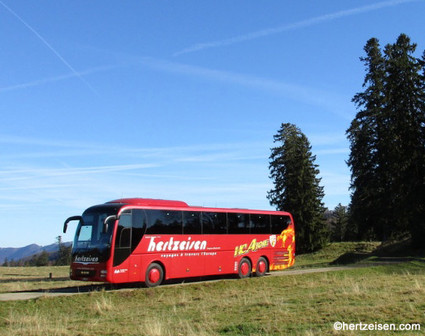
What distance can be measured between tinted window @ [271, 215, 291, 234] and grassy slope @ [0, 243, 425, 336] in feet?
21.1

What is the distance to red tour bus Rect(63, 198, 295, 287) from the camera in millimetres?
17438

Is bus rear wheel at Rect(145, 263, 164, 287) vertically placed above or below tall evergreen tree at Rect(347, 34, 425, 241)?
below

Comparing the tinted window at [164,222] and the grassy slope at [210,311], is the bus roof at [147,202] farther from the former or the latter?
the grassy slope at [210,311]

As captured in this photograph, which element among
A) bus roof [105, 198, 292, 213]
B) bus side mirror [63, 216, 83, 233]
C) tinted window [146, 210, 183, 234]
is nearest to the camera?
bus side mirror [63, 216, 83, 233]

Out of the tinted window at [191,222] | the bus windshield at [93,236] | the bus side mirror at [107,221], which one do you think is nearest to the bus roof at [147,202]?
the tinted window at [191,222]

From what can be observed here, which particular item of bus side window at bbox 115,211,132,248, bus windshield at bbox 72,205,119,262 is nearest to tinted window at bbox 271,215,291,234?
bus side window at bbox 115,211,132,248

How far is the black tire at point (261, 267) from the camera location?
24.2 metres

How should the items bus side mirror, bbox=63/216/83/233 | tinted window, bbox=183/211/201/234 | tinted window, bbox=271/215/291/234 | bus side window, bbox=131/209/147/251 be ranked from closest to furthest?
bus side window, bbox=131/209/147/251
bus side mirror, bbox=63/216/83/233
tinted window, bbox=183/211/201/234
tinted window, bbox=271/215/291/234

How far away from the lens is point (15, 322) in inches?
459

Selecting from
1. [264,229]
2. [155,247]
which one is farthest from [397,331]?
[264,229]

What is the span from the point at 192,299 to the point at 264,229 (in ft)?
30.8

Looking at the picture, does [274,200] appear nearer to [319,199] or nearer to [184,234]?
[319,199]

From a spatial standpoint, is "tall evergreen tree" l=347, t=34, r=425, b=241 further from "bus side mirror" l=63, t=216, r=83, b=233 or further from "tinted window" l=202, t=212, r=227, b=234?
"bus side mirror" l=63, t=216, r=83, b=233

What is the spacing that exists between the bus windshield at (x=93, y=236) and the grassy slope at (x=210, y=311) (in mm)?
1880
